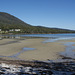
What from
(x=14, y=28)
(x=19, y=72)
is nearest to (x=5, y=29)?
(x=14, y=28)

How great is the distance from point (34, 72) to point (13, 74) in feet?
4.49

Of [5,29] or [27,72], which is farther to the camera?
[5,29]

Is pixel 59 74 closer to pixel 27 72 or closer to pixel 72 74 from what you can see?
pixel 72 74

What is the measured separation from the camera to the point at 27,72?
8.22 meters

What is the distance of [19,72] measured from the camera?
823 cm

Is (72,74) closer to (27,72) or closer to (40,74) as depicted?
(40,74)

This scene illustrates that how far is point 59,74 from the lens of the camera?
25.7 feet

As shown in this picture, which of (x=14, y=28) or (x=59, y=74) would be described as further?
(x=14, y=28)

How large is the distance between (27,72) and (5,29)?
570 ft

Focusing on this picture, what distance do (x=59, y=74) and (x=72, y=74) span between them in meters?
0.81

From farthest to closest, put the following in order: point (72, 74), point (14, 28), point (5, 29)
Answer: point (14, 28) → point (5, 29) → point (72, 74)

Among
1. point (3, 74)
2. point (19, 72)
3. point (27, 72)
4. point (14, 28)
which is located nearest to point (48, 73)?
point (27, 72)

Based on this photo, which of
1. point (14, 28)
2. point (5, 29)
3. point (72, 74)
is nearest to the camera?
point (72, 74)

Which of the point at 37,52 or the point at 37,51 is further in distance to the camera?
the point at 37,51
